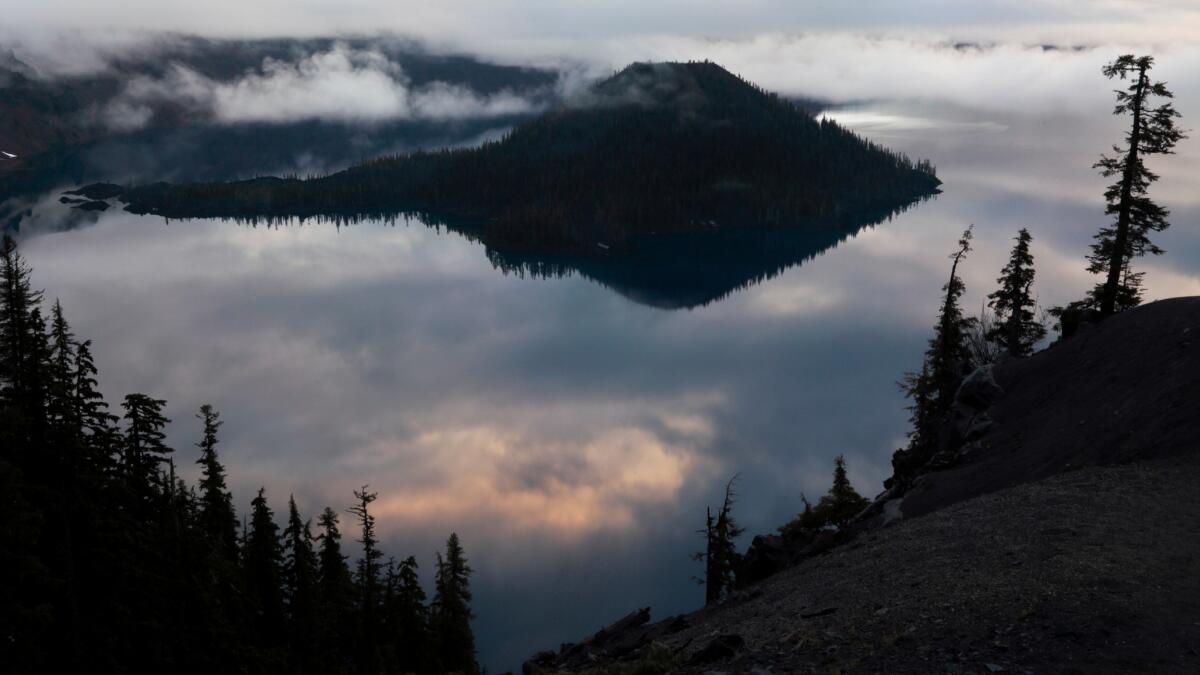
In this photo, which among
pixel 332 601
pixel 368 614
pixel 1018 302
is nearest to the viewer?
pixel 332 601

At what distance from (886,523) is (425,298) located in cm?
16579

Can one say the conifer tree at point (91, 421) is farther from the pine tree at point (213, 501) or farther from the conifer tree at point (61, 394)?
the pine tree at point (213, 501)

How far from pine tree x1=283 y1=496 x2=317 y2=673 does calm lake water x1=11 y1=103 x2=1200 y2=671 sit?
20013mm

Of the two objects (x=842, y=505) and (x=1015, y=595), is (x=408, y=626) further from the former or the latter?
(x=1015, y=595)

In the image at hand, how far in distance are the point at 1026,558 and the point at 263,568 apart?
3631cm

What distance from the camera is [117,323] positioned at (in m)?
156

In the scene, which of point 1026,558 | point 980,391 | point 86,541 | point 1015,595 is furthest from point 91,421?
point 980,391

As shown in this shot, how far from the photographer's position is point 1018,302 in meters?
57.6

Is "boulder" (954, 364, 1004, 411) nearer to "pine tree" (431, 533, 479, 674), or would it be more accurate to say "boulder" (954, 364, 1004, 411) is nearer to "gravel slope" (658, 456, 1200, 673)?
"gravel slope" (658, 456, 1200, 673)

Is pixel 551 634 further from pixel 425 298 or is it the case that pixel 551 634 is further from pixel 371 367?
pixel 425 298

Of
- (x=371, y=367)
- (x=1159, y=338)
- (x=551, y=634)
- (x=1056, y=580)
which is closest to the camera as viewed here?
(x=1056, y=580)

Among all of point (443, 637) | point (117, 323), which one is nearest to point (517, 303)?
point (117, 323)

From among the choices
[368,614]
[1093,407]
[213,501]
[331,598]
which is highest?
[213,501]

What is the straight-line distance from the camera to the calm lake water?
249 feet
